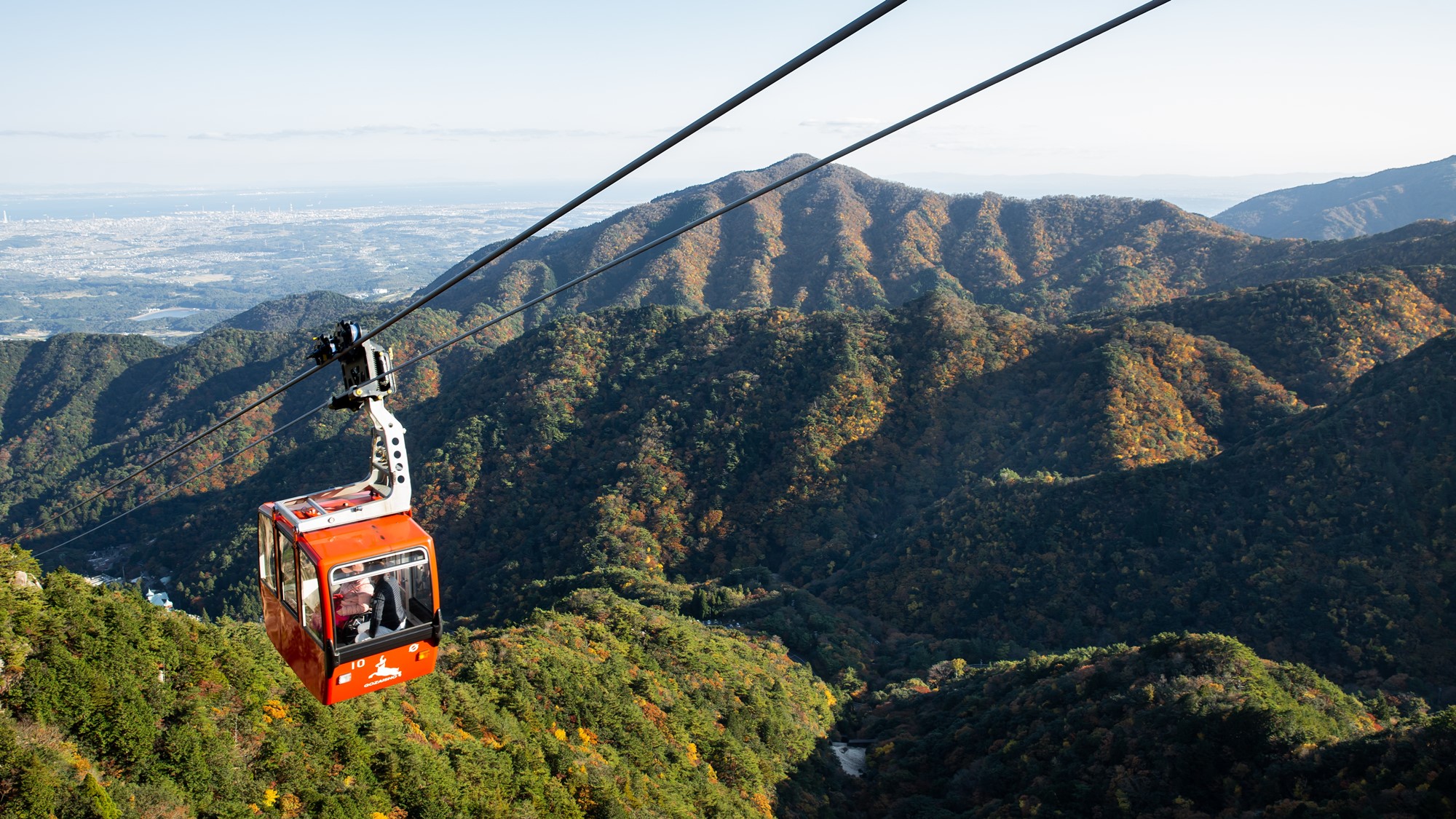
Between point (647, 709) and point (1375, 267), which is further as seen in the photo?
point (1375, 267)

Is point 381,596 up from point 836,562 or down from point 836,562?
up

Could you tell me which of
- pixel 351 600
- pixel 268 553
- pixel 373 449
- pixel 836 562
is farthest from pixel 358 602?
pixel 836 562

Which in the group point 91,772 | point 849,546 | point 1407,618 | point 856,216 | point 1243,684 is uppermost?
point 856,216

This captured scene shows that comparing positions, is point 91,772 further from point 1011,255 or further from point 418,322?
point 1011,255

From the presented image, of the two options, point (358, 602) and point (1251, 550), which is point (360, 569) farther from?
point (1251, 550)

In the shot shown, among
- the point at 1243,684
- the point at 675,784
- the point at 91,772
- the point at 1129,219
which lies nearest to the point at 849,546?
the point at 1243,684

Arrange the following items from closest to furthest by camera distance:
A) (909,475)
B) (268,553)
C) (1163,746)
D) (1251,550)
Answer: (268,553), (1163,746), (1251,550), (909,475)
